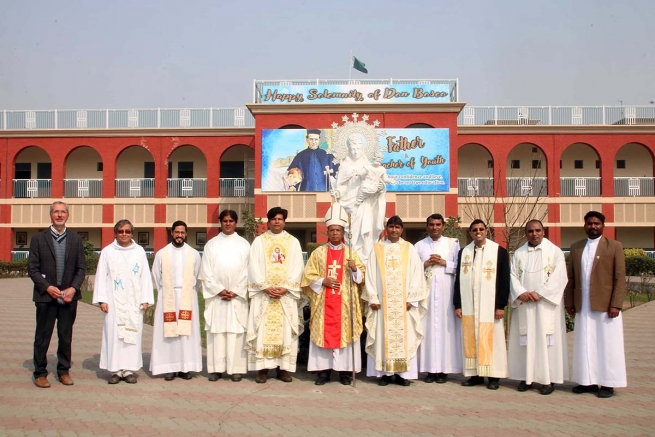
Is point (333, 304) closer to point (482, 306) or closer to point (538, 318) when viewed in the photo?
point (482, 306)

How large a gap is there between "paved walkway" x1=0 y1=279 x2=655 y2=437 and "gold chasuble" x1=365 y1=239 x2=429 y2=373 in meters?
0.39

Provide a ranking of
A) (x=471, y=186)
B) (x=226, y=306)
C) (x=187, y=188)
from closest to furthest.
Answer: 1. (x=226, y=306)
2. (x=471, y=186)
3. (x=187, y=188)

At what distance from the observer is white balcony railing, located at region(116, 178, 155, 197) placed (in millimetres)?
31562

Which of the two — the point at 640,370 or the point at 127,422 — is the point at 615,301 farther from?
the point at 127,422

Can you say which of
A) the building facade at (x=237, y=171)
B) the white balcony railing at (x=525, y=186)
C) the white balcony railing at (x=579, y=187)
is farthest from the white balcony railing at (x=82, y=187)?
Result: the white balcony railing at (x=579, y=187)

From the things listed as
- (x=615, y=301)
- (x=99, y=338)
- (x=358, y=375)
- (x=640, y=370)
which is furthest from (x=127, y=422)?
(x=640, y=370)

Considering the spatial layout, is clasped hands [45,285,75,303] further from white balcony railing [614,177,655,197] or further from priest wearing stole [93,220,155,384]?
white balcony railing [614,177,655,197]

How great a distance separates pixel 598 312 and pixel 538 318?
25.4 inches

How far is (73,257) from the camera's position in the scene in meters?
7.38

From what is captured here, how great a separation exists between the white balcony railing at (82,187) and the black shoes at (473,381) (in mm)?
27499

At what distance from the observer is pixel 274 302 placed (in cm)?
752

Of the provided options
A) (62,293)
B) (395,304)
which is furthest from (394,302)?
(62,293)

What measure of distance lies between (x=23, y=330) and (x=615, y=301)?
10187mm

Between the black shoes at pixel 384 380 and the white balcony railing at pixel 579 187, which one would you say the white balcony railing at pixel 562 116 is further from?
the black shoes at pixel 384 380
